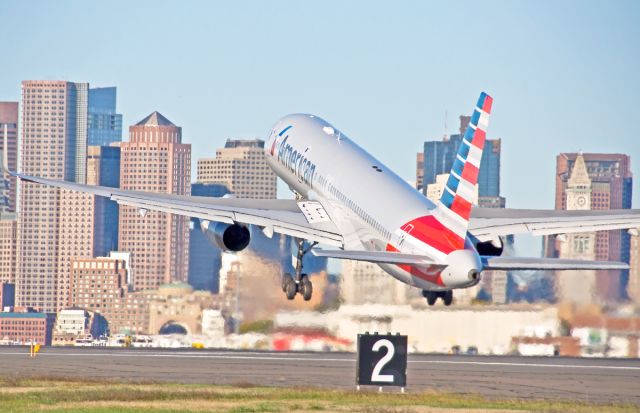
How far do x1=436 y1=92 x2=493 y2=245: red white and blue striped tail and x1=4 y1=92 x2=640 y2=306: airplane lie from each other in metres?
0.04

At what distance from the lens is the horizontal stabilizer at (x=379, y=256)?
69875mm

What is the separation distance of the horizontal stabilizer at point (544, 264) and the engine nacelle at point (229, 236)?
588 inches

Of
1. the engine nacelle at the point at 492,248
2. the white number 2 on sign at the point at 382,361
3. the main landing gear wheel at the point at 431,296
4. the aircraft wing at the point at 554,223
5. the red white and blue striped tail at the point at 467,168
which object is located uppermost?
the red white and blue striped tail at the point at 467,168

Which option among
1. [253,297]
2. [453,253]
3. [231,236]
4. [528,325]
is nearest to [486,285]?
[528,325]

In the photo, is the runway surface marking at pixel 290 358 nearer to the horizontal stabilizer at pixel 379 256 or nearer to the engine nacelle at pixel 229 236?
the engine nacelle at pixel 229 236

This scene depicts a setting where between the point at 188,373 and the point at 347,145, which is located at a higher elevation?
the point at 347,145

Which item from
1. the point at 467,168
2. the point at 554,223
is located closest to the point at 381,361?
the point at 467,168

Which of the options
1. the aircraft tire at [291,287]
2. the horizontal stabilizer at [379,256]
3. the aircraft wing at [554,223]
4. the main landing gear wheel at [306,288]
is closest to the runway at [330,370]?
the main landing gear wheel at [306,288]

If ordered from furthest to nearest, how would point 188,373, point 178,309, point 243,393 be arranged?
1. point 178,309
2. point 188,373
3. point 243,393

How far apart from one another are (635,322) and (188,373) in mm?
29129

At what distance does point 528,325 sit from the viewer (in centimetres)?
10156

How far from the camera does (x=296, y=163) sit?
9238cm

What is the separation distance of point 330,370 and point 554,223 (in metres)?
12.8

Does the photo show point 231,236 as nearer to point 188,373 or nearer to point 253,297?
point 188,373
